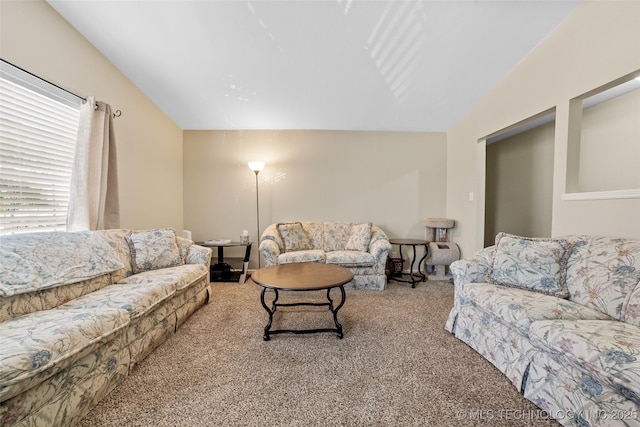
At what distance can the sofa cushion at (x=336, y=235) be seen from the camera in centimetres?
391

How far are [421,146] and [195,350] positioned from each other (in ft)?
13.8

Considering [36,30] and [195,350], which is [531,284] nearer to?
[195,350]

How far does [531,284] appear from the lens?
179 centimetres

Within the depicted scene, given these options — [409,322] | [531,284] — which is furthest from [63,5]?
[531,284]

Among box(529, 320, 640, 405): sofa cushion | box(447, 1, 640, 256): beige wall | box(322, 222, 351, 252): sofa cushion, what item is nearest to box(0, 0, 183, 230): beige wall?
box(322, 222, 351, 252): sofa cushion

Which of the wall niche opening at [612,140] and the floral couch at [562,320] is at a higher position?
the wall niche opening at [612,140]

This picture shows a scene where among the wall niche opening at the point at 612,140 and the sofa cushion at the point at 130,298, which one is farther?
the wall niche opening at the point at 612,140

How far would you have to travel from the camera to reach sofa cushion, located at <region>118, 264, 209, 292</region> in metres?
2.07

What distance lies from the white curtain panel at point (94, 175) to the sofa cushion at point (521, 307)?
3.31m

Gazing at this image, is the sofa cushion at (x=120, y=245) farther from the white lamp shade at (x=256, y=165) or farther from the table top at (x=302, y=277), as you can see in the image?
the white lamp shade at (x=256, y=165)

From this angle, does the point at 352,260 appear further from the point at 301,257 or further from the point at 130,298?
the point at 130,298

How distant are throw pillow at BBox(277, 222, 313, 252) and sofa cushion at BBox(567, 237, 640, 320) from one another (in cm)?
284

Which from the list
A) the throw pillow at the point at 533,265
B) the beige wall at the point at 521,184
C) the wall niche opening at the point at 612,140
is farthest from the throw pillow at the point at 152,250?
the beige wall at the point at 521,184

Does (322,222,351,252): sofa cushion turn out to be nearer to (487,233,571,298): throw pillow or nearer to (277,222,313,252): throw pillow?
(277,222,313,252): throw pillow
